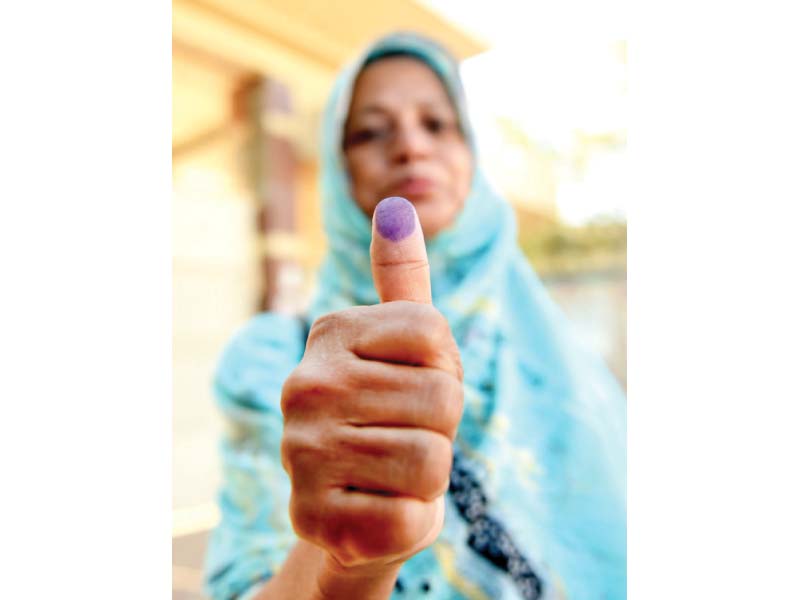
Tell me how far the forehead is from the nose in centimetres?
4

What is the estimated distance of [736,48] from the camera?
0.47 metres

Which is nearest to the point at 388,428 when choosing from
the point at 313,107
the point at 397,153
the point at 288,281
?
the point at 397,153

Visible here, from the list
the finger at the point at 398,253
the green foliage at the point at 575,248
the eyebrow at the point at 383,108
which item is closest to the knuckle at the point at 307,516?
the finger at the point at 398,253

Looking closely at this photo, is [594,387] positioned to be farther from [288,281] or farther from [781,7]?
[288,281]

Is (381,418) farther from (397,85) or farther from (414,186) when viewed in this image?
(397,85)

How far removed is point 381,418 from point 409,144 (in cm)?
53

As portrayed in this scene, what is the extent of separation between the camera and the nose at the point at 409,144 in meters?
0.75

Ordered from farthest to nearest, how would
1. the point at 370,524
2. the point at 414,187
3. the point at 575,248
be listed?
the point at 575,248, the point at 414,187, the point at 370,524

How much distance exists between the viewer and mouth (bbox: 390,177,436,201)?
29.6 inches

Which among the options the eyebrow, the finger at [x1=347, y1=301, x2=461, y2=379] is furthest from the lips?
the finger at [x1=347, y1=301, x2=461, y2=379]

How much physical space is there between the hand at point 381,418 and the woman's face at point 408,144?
1.52 ft

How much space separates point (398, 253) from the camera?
0.30 meters

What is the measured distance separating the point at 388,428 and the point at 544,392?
56 cm

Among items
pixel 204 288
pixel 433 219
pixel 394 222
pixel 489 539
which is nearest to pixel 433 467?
pixel 394 222
